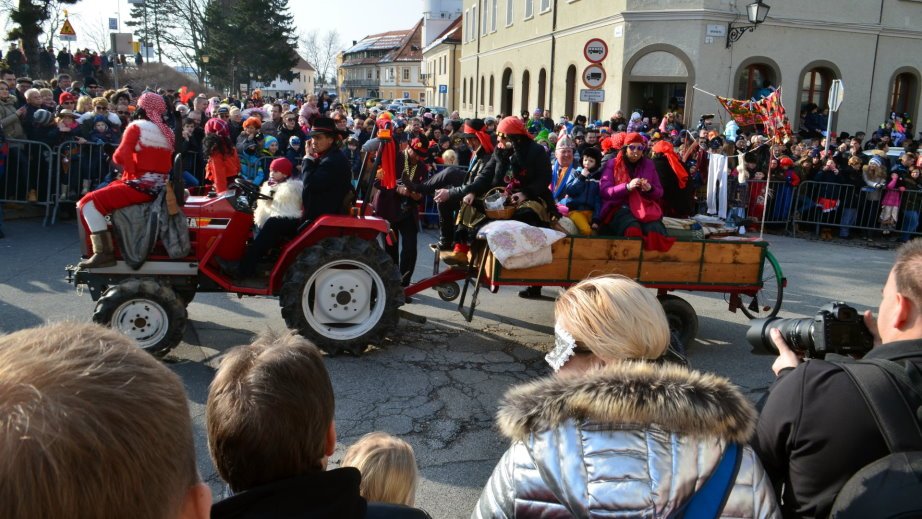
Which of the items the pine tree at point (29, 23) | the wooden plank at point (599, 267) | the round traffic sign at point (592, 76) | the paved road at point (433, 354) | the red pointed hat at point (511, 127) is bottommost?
the paved road at point (433, 354)

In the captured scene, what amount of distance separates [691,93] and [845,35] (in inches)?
219

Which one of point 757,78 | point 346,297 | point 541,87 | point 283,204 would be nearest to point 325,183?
point 283,204

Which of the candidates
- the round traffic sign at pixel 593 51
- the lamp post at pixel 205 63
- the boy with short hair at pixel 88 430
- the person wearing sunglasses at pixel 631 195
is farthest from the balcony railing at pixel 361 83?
the boy with short hair at pixel 88 430

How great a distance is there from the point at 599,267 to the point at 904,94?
74.8 ft

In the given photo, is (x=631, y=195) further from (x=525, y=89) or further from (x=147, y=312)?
(x=525, y=89)

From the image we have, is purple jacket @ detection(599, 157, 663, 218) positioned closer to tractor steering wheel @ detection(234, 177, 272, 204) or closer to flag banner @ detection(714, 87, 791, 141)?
tractor steering wheel @ detection(234, 177, 272, 204)

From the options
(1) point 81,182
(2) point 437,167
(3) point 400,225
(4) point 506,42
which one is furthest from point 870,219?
(4) point 506,42

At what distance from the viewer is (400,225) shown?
8.16m

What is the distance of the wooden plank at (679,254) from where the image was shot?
6.43 meters

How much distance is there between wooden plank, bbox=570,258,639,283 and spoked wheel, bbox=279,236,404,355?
60.4 inches

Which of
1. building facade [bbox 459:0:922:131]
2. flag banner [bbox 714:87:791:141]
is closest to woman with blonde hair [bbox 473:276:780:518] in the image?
flag banner [bbox 714:87:791:141]

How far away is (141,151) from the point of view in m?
5.60

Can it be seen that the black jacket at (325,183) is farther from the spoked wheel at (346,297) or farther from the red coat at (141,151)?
the red coat at (141,151)

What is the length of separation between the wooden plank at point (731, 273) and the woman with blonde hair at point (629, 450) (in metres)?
5.02
